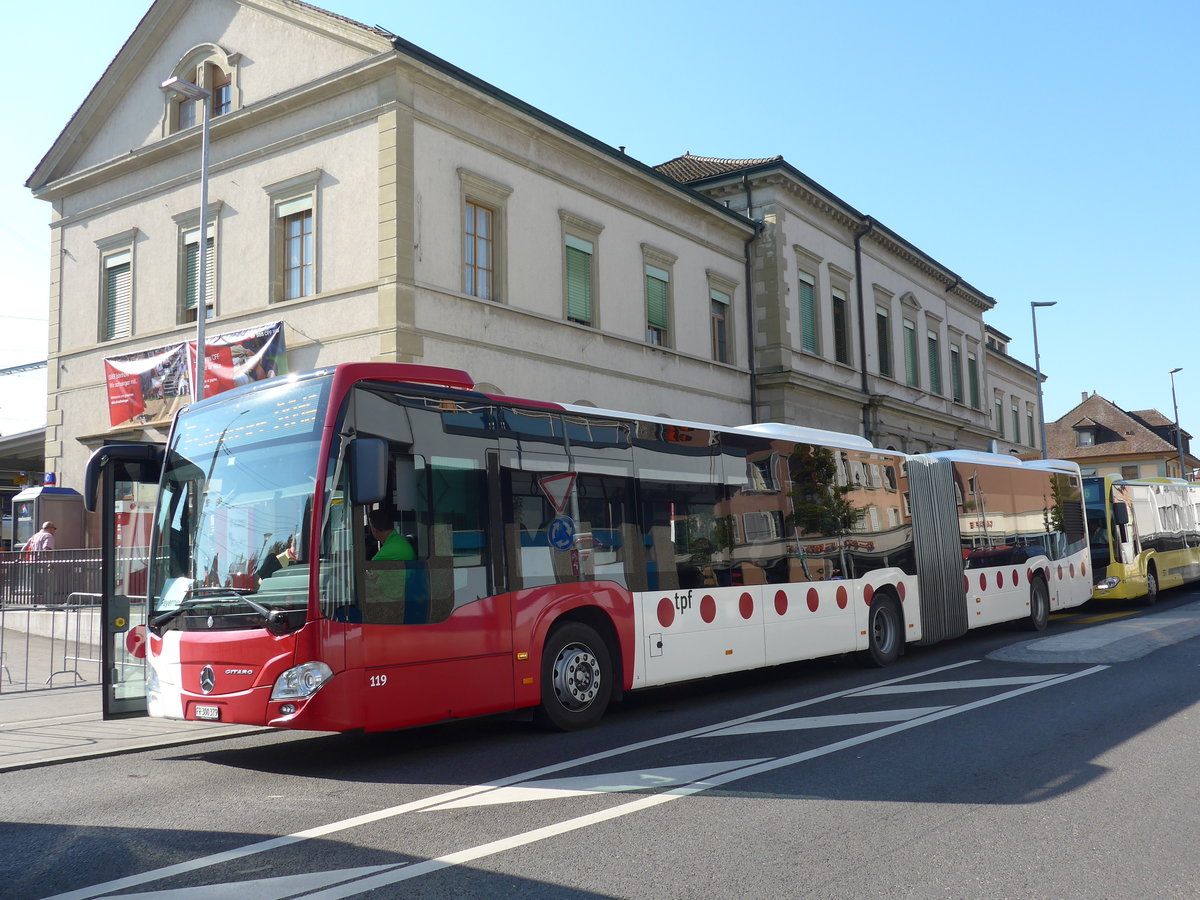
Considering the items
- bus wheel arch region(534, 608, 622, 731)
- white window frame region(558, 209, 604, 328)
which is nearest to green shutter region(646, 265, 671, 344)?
white window frame region(558, 209, 604, 328)

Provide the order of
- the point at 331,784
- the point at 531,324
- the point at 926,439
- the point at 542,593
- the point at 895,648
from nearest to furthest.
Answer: the point at 331,784 < the point at 542,593 < the point at 895,648 < the point at 531,324 < the point at 926,439

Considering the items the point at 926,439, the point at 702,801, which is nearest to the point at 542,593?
the point at 702,801

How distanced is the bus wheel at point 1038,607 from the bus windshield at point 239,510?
46.1ft

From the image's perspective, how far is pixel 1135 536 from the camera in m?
23.0

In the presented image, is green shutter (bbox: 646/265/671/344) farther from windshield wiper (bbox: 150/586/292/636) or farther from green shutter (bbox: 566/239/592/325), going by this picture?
windshield wiper (bbox: 150/586/292/636)

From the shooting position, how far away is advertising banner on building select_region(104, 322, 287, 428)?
2019cm

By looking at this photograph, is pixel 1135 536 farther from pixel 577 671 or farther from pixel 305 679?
pixel 305 679

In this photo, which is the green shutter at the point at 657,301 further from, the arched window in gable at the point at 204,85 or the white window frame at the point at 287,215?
the arched window in gable at the point at 204,85

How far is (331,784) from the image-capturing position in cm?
725

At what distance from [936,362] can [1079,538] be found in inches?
906

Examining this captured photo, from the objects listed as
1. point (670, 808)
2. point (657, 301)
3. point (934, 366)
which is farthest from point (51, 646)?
point (934, 366)

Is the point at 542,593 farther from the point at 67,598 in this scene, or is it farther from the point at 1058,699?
the point at 67,598

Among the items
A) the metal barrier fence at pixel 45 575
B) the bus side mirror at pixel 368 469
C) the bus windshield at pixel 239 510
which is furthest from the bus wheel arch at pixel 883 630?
the metal barrier fence at pixel 45 575

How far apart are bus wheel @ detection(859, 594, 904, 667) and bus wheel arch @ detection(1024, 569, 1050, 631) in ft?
16.1
